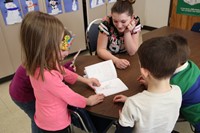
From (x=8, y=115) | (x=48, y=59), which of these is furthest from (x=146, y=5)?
(x=48, y=59)

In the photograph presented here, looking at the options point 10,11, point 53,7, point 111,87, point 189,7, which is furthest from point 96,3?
point 111,87

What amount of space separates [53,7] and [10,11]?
1.99ft

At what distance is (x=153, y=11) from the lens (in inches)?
164

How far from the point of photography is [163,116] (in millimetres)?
886

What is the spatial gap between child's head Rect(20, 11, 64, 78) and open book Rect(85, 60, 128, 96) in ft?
1.22

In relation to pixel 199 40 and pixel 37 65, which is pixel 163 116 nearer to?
pixel 37 65

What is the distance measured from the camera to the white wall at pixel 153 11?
396 centimetres

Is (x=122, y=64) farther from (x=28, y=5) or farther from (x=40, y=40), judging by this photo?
(x=28, y=5)

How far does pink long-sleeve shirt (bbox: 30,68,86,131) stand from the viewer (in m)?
0.95

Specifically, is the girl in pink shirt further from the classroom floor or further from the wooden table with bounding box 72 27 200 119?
the classroom floor

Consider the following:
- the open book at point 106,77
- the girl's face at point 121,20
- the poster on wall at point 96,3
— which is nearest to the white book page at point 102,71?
the open book at point 106,77

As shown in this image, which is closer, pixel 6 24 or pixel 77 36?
pixel 6 24

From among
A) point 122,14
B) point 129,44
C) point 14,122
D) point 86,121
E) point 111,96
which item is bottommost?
point 14,122

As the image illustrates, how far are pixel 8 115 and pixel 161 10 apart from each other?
3.46 meters
